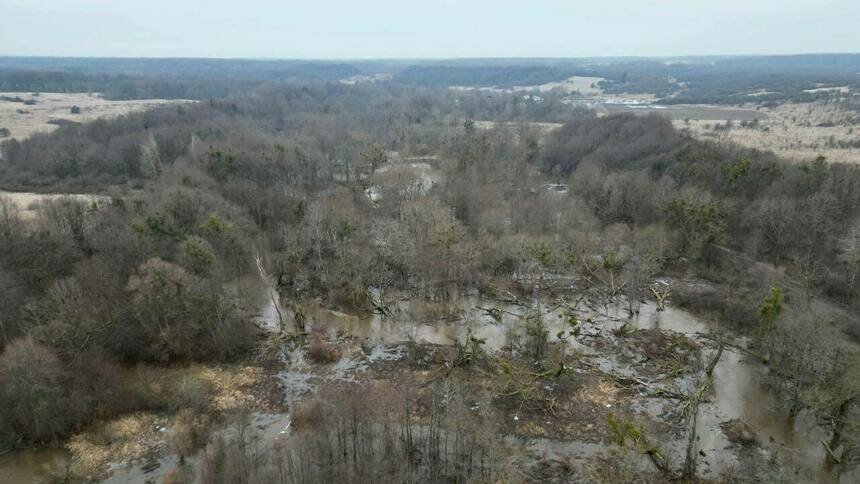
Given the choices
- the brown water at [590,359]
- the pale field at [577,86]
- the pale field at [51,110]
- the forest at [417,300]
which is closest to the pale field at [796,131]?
the forest at [417,300]

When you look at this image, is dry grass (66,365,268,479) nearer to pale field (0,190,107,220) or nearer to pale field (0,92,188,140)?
pale field (0,190,107,220)

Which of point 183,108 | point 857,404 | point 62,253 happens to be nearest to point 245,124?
point 183,108

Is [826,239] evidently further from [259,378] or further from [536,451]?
[259,378]

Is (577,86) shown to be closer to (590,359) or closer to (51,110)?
(51,110)

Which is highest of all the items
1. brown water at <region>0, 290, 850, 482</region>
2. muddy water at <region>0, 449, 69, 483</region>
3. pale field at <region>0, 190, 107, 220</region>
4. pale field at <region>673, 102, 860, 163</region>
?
pale field at <region>673, 102, 860, 163</region>

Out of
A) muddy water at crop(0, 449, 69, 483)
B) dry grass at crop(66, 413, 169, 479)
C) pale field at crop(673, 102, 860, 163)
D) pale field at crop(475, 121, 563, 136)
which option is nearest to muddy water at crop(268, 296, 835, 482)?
dry grass at crop(66, 413, 169, 479)

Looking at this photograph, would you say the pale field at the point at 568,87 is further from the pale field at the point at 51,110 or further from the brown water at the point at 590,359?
the brown water at the point at 590,359

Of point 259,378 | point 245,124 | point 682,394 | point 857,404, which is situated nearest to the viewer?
point 857,404
